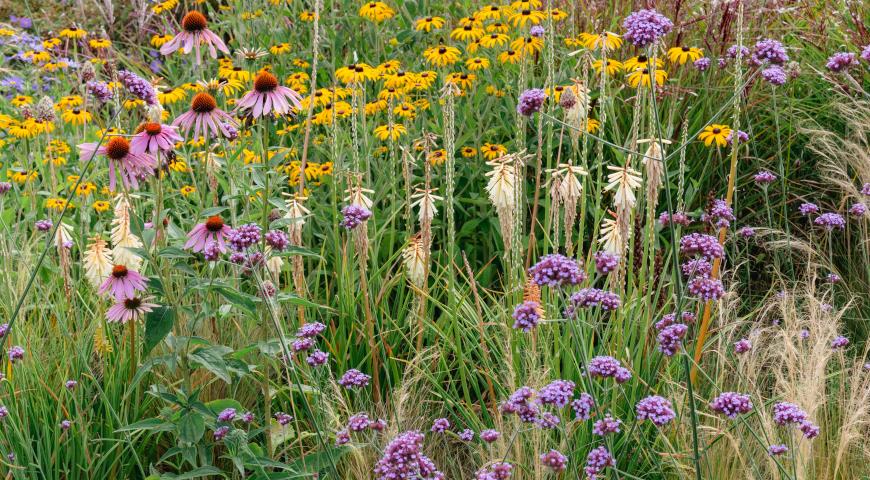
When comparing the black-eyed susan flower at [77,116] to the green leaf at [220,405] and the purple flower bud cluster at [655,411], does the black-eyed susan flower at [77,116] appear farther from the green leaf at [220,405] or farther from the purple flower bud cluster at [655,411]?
the purple flower bud cluster at [655,411]

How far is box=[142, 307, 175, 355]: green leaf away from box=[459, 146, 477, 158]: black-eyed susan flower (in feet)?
7.88

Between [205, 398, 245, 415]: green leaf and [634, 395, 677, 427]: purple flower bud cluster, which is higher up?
[634, 395, 677, 427]: purple flower bud cluster

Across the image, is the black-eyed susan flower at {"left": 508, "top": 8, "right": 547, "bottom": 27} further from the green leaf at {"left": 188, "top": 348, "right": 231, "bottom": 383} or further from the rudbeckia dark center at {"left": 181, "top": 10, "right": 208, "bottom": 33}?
the green leaf at {"left": 188, "top": 348, "right": 231, "bottom": 383}

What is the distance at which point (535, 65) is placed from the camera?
18.8ft

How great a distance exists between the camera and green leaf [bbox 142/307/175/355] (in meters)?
2.77

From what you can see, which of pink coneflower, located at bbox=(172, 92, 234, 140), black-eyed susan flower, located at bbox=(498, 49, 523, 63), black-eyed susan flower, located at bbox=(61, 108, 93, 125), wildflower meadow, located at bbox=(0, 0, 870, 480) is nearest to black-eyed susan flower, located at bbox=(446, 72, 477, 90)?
wildflower meadow, located at bbox=(0, 0, 870, 480)

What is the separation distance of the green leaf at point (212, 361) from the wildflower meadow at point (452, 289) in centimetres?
1

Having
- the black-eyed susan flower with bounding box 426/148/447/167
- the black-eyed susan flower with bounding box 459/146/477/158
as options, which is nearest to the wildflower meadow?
the black-eyed susan flower with bounding box 459/146/477/158

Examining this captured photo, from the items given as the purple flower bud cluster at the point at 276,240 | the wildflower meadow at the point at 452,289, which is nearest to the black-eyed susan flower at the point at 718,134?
the wildflower meadow at the point at 452,289

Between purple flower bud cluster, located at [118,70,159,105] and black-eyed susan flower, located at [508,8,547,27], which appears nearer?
purple flower bud cluster, located at [118,70,159,105]

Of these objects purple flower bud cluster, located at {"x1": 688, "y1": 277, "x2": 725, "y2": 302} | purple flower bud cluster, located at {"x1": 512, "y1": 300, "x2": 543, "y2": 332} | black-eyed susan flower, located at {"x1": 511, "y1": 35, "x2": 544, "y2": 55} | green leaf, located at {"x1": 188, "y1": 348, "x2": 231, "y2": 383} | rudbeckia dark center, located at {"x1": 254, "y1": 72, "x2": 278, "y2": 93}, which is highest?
rudbeckia dark center, located at {"x1": 254, "y1": 72, "x2": 278, "y2": 93}

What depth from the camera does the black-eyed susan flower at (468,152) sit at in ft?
16.2

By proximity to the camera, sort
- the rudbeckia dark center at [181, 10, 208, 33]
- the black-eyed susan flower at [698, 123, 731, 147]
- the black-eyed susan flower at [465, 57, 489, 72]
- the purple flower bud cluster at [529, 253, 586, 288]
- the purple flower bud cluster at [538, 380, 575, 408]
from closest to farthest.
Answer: the purple flower bud cluster at [529, 253, 586, 288] → the purple flower bud cluster at [538, 380, 575, 408] → the rudbeckia dark center at [181, 10, 208, 33] → the black-eyed susan flower at [698, 123, 731, 147] → the black-eyed susan flower at [465, 57, 489, 72]

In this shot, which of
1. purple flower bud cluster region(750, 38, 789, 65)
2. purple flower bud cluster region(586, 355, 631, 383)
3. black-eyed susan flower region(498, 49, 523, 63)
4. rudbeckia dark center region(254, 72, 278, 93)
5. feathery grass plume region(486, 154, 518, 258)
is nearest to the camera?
purple flower bud cluster region(586, 355, 631, 383)
